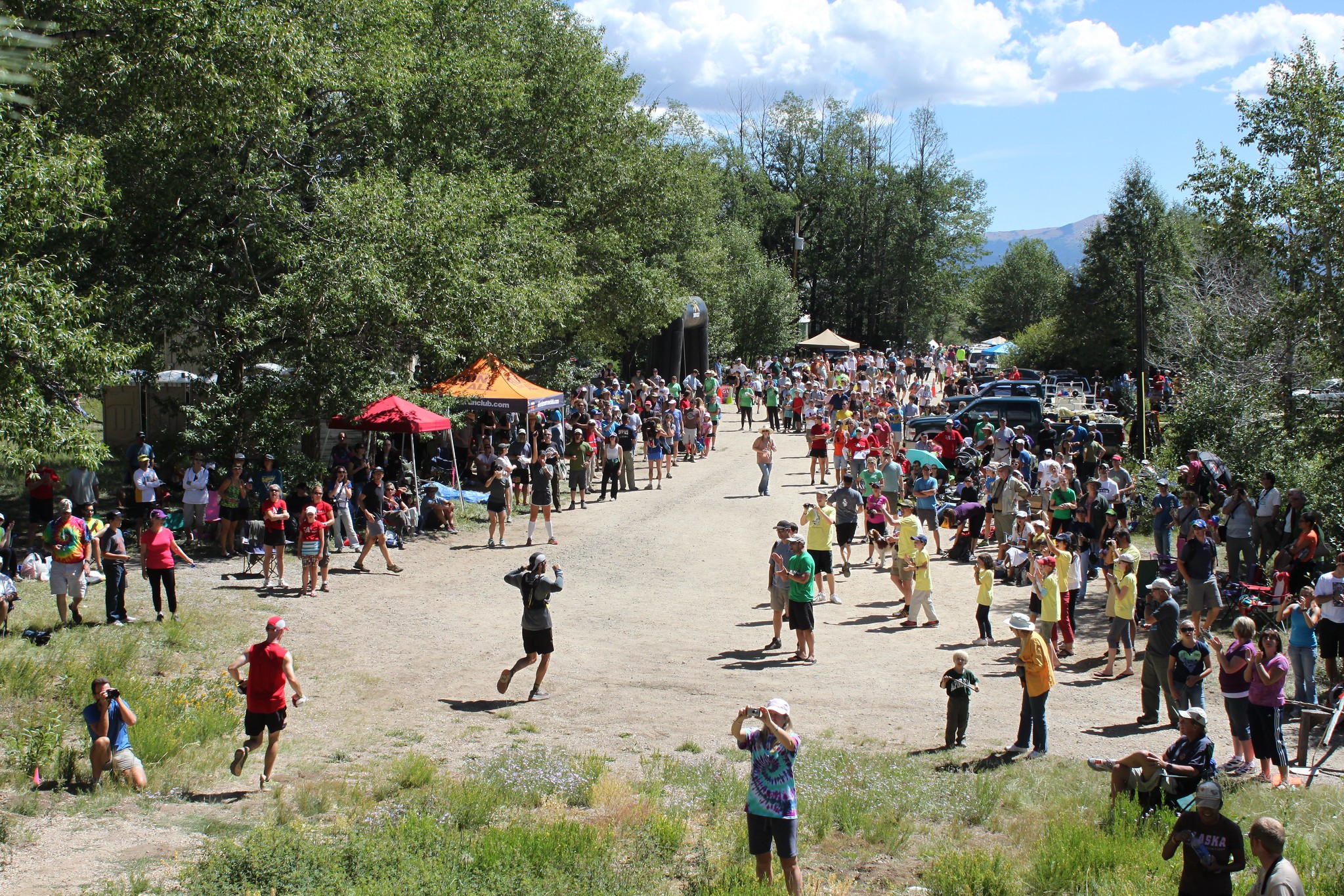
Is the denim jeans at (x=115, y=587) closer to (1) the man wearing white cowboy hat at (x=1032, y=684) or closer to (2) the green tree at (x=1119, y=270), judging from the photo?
(1) the man wearing white cowboy hat at (x=1032, y=684)

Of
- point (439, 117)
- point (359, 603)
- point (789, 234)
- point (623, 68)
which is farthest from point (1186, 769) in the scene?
point (789, 234)

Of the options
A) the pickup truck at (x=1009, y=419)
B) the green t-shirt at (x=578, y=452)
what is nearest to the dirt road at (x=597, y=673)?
the green t-shirt at (x=578, y=452)

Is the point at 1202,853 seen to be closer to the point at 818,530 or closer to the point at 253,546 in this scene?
the point at 818,530

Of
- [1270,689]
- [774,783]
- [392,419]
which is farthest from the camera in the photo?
[392,419]

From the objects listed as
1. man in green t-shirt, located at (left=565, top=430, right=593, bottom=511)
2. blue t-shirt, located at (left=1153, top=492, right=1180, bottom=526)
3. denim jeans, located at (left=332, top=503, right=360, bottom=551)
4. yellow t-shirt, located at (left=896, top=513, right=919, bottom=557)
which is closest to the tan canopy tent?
man in green t-shirt, located at (left=565, top=430, right=593, bottom=511)

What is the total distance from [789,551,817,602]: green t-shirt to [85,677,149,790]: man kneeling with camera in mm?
6809

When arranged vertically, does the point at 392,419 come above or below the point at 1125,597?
above

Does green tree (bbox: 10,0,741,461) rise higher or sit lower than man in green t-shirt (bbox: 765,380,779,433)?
higher

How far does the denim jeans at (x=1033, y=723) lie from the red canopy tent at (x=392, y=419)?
11.7 meters

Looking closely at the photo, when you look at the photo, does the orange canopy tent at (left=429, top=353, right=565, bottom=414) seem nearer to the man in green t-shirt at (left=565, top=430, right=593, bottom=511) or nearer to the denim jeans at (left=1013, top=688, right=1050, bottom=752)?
the man in green t-shirt at (left=565, top=430, right=593, bottom=511)

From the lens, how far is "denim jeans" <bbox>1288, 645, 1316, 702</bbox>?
1057 centimetres

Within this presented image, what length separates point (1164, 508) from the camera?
16.2 meters

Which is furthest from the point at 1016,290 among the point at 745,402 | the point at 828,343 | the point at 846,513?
the point at 846,513

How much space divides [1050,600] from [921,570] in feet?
7.42
